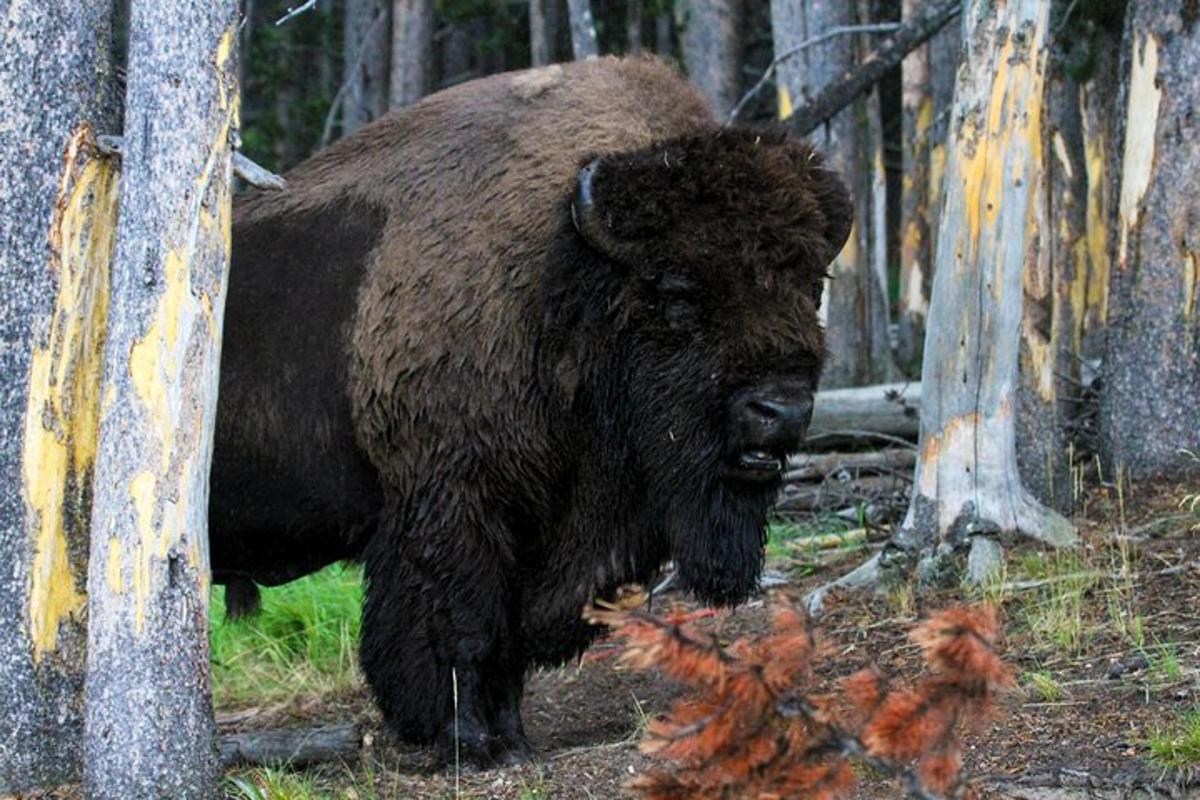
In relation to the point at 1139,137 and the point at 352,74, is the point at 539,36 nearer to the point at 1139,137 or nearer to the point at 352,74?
the point at 352,74

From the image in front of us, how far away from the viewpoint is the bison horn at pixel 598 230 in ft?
19.1

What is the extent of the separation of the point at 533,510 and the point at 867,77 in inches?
230

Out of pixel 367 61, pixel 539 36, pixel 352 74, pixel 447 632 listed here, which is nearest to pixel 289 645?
pixel 447 632

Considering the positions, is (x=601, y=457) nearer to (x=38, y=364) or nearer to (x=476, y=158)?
(x=476, y=158)

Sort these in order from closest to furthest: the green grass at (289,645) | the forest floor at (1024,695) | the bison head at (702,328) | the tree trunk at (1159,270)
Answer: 1. the forest floor at (1024,695)
2. the bison head at (702,328)
3. the green grass at (289,645)
4. the tree trunk at (1159,270)

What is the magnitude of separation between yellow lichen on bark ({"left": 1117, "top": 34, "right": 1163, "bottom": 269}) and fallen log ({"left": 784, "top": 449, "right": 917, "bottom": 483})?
187 centimetres

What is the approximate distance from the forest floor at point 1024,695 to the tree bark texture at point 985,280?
375mm

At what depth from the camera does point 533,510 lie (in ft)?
20.3

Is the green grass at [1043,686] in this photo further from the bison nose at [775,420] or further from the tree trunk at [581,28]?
the tree trunk at [581,28]

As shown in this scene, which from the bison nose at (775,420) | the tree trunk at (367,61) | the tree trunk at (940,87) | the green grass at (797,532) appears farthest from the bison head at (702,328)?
the tree trunk at (367,61)

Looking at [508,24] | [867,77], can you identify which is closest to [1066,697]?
[867,77]

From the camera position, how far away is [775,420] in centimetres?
556

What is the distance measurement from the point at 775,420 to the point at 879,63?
593 cm

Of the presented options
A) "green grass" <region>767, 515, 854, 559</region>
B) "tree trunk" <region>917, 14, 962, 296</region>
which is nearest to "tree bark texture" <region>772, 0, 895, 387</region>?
"tree trunk" <region>917, 14, 962, 296</region>
